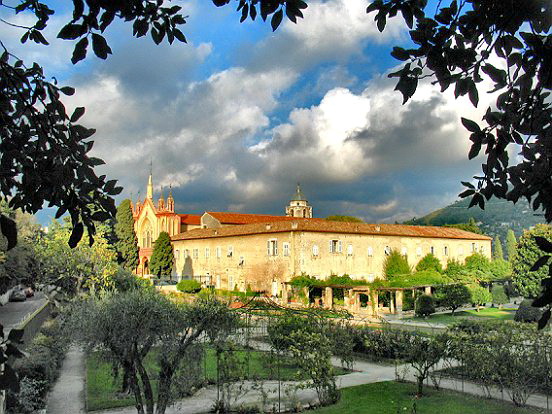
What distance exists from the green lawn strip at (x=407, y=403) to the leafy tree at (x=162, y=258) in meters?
38.1

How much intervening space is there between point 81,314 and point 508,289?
123 feet

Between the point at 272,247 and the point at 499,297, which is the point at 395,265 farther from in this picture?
the point at 272,247

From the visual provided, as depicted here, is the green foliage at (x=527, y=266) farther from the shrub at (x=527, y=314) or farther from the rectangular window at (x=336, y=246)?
the rectangular window at (x=336, y=246)

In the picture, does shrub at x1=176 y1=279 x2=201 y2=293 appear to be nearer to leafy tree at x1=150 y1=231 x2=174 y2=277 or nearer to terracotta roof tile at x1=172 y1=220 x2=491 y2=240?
terracotta roof tile at x1=172 y1=220 x2=491 y2=240

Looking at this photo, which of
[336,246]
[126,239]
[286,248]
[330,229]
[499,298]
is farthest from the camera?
[126,239]

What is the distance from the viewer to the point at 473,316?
99.9ft

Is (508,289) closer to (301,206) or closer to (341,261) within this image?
(341,261)

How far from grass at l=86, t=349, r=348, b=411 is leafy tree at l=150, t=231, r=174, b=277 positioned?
31.4 m

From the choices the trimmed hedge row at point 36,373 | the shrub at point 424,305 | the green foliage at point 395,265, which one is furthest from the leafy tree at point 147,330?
the green foliage at point 395,265

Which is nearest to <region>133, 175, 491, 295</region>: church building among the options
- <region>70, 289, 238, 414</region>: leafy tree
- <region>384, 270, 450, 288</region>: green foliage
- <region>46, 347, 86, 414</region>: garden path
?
<region>384, 270, 450, 288</region>: green foliage

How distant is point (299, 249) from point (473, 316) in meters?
12.1

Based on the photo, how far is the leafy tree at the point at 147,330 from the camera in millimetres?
11039

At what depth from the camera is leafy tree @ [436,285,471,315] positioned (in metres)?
32.6

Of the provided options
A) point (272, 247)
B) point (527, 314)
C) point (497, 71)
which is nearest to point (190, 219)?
point (272, 247)
